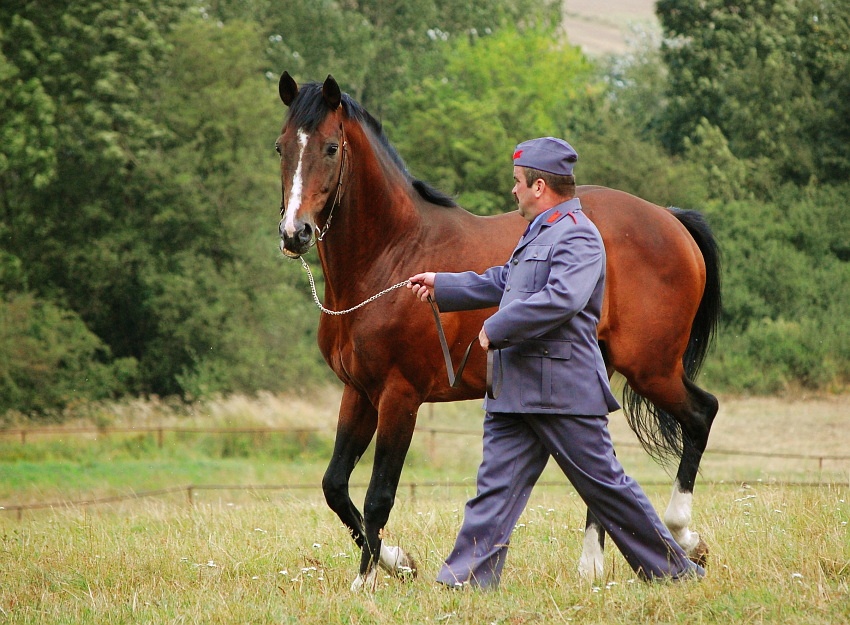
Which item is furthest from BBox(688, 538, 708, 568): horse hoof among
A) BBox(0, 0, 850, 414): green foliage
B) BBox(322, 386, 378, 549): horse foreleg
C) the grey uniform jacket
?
BBox(0, 0, 850, 414): green foliage

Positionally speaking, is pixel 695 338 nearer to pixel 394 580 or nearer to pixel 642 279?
pixel 642 279

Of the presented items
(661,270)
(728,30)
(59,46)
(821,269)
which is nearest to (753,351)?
(821,269)

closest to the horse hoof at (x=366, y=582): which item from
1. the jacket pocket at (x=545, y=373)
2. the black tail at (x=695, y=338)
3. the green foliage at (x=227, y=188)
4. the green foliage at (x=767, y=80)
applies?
the jacket pocket at (x=545, y=373)

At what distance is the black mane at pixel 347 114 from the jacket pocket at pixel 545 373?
73.1 inches

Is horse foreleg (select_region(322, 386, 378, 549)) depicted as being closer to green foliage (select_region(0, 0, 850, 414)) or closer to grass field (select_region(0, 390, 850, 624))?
grass field (select_region(0, 390, 850, 624))

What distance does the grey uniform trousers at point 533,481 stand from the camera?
461cm

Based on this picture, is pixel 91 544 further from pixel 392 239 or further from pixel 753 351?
pixel 753 351

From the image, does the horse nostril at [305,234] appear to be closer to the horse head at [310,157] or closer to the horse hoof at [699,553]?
the horse head at [310,157]

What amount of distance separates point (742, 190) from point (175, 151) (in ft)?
58.6

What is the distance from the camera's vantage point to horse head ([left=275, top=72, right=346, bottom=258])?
5.33 meters

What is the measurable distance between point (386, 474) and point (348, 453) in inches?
15.6

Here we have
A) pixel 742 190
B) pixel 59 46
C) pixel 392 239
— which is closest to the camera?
pixel 392 239

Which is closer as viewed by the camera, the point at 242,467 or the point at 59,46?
the point at 242,467

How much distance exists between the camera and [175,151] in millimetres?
29141
